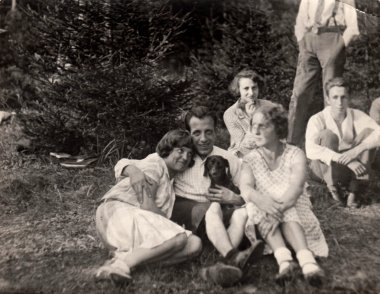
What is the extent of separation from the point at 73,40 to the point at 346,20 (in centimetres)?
182

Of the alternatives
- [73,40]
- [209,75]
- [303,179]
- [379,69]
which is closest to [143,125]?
[73,40]

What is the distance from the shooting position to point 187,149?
2.53 metres

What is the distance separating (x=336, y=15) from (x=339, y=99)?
0.58 metres

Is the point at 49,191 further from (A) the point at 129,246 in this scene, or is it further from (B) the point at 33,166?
(A) the point at 129,246

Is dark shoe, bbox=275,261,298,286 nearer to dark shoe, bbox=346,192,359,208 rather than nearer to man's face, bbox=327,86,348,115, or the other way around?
dark shoe, bbox=346,192,359,208

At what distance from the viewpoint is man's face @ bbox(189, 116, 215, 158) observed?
8.39 feet

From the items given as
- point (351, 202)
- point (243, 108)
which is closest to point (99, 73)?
point (243, 108)

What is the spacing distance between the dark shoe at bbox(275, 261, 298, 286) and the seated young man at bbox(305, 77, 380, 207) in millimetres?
952

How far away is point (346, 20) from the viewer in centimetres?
312

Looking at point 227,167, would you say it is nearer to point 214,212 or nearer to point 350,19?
point 214,212

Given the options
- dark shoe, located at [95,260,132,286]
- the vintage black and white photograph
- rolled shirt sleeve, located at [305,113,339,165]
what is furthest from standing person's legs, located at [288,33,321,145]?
dark shoe, located at [95,260,132,286]

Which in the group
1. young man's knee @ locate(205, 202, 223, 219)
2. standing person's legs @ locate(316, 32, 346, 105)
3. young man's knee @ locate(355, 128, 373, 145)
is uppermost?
standing person's legs @ locate(316, 32, 346, 105)

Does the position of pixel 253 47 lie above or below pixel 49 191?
above

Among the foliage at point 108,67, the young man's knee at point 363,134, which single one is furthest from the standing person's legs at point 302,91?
the young man's knee at point 363,134
